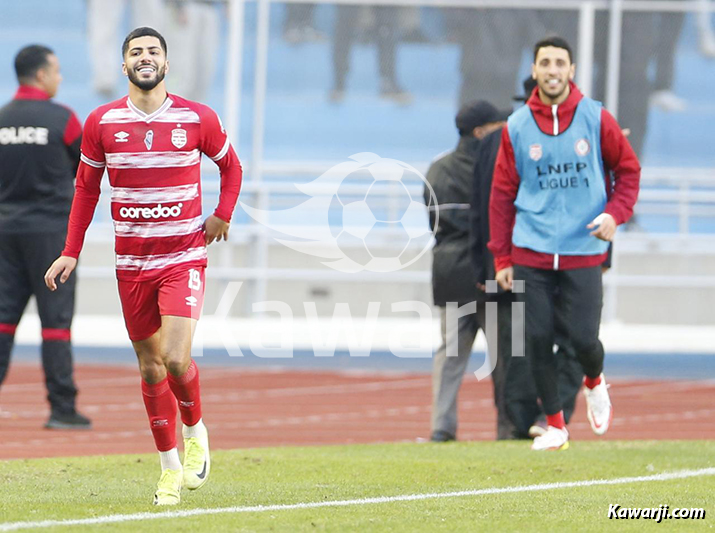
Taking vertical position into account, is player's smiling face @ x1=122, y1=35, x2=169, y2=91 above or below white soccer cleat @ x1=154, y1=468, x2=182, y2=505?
above

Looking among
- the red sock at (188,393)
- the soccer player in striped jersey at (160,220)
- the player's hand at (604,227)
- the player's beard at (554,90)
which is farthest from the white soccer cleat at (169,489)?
the player's beard at (554,90)

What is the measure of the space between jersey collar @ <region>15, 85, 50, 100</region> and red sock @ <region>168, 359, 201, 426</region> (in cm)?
449

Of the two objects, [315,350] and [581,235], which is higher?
[581,235]

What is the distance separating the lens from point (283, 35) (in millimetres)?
18109

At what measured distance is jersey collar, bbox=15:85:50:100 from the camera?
10.5m

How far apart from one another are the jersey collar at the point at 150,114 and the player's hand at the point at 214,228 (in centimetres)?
49

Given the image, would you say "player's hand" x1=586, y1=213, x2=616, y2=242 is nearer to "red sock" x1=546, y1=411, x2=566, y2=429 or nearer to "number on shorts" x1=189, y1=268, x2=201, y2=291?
"red sock" x1=546, y1=411, x2=566, y2=429

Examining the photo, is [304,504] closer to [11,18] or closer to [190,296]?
[190,296]

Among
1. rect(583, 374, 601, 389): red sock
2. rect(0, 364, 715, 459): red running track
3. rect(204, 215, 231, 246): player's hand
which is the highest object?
rect(204, 215, 231, 246): player's hand

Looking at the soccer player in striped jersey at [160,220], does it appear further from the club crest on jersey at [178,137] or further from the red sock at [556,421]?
the red sock at [556,421]

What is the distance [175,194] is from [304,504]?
142 centimetres

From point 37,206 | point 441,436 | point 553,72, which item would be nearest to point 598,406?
point 441,436

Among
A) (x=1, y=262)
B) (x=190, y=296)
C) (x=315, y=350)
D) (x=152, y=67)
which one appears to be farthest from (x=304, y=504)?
(x=315, y=350)

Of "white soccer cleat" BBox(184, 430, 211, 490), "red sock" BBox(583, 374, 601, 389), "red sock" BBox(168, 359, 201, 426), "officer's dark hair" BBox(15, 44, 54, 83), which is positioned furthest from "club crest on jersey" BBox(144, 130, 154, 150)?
"officer's dark hair" BBox(15, 44, 54, 83)
